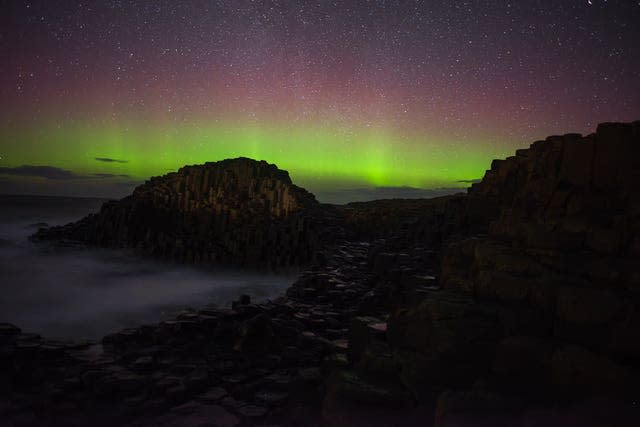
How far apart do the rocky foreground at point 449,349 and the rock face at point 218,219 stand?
49.7 feet

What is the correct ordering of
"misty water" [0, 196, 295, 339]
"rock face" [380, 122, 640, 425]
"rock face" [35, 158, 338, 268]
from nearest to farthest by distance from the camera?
"rock face" [380, 122, 640, 425] → "misty water" [0, 196, 295, 339] → "rock face" [35, 158, 338, 268]

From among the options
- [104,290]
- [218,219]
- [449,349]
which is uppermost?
[218,219]

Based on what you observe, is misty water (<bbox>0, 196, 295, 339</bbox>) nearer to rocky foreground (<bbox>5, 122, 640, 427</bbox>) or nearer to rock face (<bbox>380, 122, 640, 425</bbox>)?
rocky foreground (<bbox>5, 122, 640, 427</bbox>)

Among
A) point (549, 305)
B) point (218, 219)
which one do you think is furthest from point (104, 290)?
point (549, 305)

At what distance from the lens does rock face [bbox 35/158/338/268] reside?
27.5 meters

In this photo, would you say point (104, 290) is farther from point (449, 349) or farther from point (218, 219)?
point (449, 349)

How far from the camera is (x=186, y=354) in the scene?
30.6 feet

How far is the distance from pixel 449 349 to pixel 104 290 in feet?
71.2

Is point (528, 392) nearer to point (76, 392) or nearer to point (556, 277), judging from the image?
point (556, 277)

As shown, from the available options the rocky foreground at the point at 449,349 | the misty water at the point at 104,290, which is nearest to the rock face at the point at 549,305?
the rocky foreground at the point at 449,349

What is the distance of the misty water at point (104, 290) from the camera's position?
15.8 metres

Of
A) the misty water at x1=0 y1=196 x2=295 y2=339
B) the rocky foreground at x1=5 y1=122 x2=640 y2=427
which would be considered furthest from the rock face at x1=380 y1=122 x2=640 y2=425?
the misty water at x1=0 y1=196 x2=295 y2=339

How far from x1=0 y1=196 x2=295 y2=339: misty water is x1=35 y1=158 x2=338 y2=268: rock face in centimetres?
161

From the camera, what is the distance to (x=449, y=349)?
5863 mm
